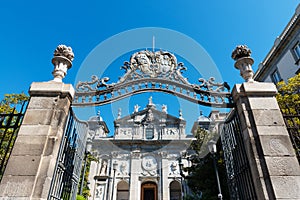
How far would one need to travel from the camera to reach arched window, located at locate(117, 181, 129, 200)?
2359 cm

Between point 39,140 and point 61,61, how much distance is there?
190 cm

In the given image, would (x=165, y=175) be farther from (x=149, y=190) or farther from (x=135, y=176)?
(x=135, y=176)

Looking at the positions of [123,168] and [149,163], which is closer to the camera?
[123,168]

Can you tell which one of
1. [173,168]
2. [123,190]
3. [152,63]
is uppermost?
[173,168]

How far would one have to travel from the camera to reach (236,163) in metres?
4.55

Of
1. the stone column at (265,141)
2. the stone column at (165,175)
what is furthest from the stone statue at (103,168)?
the stone column at (265,141)

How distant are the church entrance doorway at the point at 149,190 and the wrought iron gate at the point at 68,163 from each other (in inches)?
758

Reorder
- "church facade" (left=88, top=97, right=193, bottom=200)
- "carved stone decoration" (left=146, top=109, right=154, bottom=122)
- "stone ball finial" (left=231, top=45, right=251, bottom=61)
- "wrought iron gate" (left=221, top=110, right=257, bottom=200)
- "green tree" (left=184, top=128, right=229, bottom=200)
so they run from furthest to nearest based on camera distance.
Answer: "carved stone decoration" (left=146, top=109, right=154, bottom=122), "church facade" (left=88, top=97, right=193, bottom=200), "green tree" (left=184, top=128, right=229, bottom=200), "stone ball finial" (left=231, top=45, right=251, bottom=61), "wrought iron gate" (left=221, top=110, right=257, bottom=200)

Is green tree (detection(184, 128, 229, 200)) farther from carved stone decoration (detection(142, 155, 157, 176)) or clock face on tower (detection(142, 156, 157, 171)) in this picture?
clock face on tower (detection(142, 156, 157, 171))

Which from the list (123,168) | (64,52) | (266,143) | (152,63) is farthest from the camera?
(123,168)

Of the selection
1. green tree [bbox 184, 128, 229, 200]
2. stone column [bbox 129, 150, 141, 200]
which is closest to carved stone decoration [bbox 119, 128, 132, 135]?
stone column [bbox 129, 150, 141, 200]

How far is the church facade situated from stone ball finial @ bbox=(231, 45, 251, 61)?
1779cm

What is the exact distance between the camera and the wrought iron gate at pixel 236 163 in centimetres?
393

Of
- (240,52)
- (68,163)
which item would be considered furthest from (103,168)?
(240,52)
